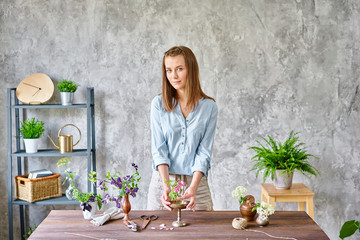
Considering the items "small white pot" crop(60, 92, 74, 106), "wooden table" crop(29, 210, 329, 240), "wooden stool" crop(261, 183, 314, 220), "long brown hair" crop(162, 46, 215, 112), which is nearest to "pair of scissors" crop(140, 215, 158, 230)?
"wooden table" crop(29, 210, 329, 240)

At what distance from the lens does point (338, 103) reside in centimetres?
380

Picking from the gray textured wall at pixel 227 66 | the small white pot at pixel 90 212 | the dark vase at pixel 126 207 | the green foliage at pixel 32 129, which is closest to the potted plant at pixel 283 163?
the gray textured wall at pixel 227 66

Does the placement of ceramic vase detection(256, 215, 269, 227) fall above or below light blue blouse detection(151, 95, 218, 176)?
below

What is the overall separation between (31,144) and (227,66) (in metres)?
2.02

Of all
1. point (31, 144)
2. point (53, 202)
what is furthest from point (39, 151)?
point (53, 202)

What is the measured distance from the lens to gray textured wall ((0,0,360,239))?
376cm

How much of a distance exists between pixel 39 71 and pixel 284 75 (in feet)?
7.97

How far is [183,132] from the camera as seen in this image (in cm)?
246

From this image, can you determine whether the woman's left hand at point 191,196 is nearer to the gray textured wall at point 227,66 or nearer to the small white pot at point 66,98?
the gray textured wall at point 227,66

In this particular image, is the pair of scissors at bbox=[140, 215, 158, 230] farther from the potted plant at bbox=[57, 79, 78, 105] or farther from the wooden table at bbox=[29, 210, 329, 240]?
the potted plant at bbox=[57, 79, 78, 105]

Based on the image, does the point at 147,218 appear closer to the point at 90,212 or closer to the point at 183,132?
the point at 90,212

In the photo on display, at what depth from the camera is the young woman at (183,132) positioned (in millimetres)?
2412

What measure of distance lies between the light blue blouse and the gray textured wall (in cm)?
137

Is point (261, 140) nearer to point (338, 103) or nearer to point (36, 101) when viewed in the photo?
point (338, 103)
